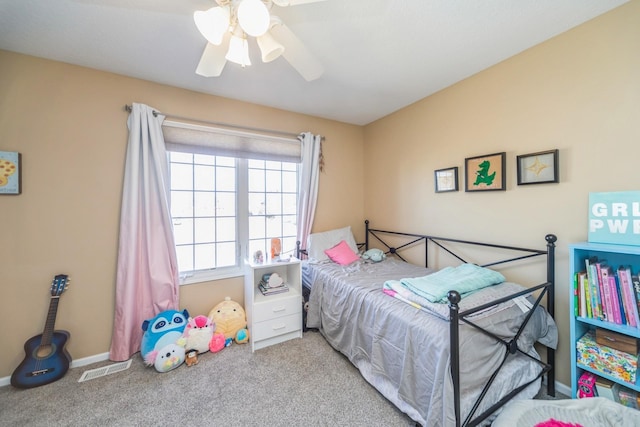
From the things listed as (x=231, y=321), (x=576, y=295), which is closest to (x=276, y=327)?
(x=231, y=321)

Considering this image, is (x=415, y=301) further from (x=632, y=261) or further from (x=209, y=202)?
(x=209, y=202)

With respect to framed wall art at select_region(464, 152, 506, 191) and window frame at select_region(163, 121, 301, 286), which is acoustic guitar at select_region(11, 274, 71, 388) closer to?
window frame at select_region(163, 121, 301, 286)

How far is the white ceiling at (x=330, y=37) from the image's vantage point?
139cm

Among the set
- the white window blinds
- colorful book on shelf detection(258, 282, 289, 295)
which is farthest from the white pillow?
the white window blinds

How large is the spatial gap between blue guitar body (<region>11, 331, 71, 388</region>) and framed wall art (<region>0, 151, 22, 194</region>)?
3.67ft

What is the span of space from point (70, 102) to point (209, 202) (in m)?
1.29

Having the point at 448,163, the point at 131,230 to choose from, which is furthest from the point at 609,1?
the point at 131,230

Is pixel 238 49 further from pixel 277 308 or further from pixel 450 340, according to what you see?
pixel 277 308

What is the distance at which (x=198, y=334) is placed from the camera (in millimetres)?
2125

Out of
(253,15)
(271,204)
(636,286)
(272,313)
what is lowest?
(272,313)

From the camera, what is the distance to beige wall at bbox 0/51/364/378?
1.78m

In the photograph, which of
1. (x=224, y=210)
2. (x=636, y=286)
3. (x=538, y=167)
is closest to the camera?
(x=636, y=286)

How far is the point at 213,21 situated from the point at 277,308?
213 cm

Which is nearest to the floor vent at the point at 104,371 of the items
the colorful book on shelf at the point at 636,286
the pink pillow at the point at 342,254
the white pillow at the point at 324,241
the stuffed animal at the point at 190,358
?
the stuffed animal at the point at 190,358
